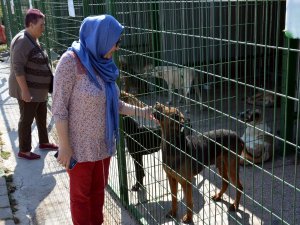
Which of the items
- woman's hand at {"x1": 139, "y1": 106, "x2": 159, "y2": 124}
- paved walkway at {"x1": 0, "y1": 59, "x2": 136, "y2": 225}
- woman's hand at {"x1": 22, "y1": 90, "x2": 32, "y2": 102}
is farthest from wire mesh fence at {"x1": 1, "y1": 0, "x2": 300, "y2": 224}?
woman's hand at {"x1": 22, "y1": 90, "x2": 32, "y2": 102}

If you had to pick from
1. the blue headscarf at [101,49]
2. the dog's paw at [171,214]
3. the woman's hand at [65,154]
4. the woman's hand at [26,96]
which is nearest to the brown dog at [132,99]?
the blue headscarf at [101,49]

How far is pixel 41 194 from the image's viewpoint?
4.61m

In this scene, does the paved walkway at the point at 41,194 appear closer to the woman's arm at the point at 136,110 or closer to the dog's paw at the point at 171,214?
the dog's paw at the point at 171,214

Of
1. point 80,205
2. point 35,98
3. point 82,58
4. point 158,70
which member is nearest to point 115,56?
point 158,70

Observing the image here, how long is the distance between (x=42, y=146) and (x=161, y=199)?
8.01 feet

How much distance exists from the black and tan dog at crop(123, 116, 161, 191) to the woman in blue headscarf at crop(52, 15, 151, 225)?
0.66 m

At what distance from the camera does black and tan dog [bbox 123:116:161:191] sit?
3.91 m

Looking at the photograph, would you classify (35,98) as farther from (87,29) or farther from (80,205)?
(87,29)

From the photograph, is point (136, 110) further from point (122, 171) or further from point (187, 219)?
point (187, 219)

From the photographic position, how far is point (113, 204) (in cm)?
429

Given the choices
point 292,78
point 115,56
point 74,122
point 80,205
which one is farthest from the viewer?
point 292,78

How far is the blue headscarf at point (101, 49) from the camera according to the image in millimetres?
2645

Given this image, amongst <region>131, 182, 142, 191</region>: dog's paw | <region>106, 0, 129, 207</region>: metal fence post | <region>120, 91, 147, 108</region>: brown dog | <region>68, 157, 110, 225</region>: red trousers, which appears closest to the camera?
<region>68, 157, 110, 225</region>: red trousers

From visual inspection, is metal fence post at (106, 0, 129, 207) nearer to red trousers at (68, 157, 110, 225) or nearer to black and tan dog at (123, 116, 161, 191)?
black and tan dog at (123, 116, 161, 191)
